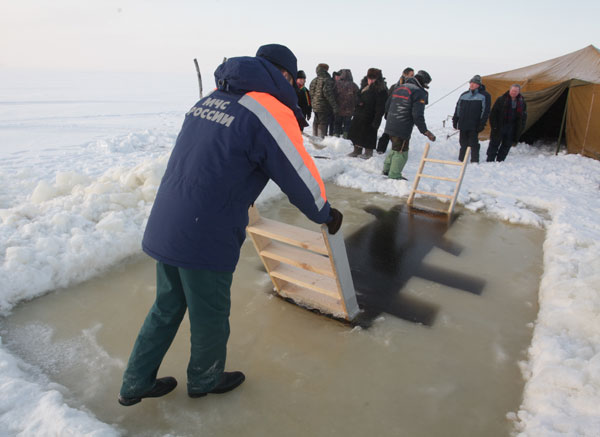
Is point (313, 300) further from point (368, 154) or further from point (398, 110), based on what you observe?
point (368, 154)

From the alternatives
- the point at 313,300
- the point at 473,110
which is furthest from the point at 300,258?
the point at 473,110

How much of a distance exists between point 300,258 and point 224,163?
1260mm

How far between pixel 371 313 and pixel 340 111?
669 centimetres

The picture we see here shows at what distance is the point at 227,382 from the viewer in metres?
2.13

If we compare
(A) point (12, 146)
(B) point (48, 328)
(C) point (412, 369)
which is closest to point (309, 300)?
(C) point (412, 369)

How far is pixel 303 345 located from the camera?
8.35 ft

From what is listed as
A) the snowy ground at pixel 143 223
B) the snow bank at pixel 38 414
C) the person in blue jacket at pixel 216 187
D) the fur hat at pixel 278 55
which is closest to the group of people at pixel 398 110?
the snowy ground at pixel 143 223

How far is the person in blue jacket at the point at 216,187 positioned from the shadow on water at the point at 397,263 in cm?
140

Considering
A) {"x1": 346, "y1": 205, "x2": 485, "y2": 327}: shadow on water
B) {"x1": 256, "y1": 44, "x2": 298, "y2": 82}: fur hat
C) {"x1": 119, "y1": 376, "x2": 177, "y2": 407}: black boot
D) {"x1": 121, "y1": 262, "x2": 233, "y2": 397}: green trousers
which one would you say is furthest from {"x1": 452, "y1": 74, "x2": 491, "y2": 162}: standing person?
{"x1": 119, "y1": 376, "x2": 177, "y2": 407}: black boot

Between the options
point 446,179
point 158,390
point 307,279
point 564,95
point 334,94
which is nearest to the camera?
point 158,390

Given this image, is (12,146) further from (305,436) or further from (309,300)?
(305,436)

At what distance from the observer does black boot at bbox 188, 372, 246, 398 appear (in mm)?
2089

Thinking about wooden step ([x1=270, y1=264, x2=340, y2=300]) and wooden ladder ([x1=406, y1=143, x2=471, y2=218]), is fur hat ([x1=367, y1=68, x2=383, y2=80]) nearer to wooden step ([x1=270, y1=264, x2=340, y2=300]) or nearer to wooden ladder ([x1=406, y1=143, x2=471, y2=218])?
wooden ladder ([x1=406, y1=143, x2=471, y2=218])

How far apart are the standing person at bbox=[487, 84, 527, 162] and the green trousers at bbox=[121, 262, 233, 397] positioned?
7.66m
